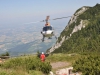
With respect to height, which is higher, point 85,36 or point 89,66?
point 85,36

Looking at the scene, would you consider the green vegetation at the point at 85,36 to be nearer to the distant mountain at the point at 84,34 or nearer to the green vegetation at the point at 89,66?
the distant mountain at the point at 84,34

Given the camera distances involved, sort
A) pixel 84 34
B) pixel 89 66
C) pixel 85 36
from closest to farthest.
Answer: pixel 89 66 < pixel 85 36 < pixel 84 34

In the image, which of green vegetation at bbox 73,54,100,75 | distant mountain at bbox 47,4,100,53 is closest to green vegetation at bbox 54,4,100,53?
distant mountain at bbox 47,4,100,53

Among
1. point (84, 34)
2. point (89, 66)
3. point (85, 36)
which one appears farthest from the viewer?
point (84, 34)

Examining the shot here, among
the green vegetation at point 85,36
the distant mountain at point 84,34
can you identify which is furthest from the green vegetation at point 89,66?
the green vegetation at point 85,36

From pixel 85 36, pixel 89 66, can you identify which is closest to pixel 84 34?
pixel 85 36

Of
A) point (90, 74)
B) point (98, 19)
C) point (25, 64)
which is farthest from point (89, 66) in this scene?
point (98, 19)

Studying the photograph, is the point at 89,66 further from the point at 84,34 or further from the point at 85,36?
the point at 84,34

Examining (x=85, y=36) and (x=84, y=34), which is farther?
(x=84, y=34)

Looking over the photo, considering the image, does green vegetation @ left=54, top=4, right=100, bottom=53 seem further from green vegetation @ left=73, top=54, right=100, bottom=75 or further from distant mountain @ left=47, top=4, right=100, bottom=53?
green vegetation @ left=73, top=54, right=100, bottom=75

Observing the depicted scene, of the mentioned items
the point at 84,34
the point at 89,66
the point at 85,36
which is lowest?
the point at 89,66

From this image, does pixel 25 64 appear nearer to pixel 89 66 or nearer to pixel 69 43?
pixel 89 66
